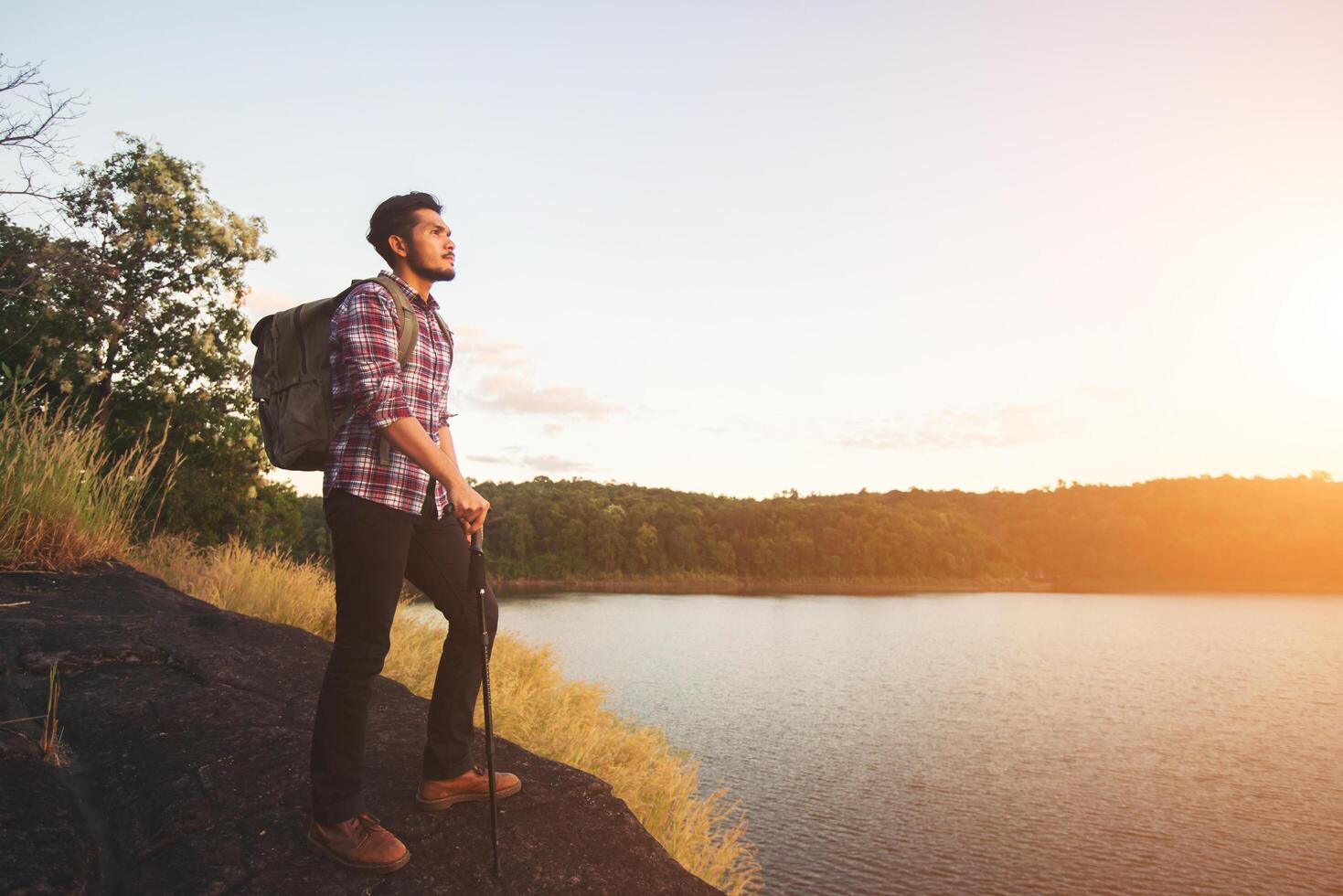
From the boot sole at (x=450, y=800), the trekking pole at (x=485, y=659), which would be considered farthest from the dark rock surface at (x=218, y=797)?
the trekking pole at (x=485, y=659)

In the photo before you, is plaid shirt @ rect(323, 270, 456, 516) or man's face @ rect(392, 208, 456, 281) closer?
plaid shirt @ rect(323, 270, 456, 516)

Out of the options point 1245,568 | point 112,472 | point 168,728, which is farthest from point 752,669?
point 1245,568

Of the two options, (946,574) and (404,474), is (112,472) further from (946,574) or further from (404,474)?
(946,574)

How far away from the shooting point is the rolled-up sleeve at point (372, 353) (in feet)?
7.70

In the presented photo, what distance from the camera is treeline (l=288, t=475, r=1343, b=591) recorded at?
8938 centimetres

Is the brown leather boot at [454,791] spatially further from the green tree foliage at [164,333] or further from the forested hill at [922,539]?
the forested hill at [922,539]

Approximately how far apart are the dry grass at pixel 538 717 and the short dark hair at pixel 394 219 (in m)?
3.17

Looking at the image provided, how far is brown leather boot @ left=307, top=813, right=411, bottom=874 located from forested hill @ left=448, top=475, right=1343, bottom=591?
81.5m

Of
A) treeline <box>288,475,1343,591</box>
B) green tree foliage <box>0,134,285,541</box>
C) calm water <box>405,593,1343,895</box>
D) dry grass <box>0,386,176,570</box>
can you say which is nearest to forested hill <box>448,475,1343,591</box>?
treeline <box>288,475,1343,591</box>

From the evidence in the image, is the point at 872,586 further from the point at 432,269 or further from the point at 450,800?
the point at 432,269

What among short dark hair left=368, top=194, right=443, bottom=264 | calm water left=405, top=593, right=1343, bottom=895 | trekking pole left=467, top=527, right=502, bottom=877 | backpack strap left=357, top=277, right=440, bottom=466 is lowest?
calm water left=405, top=593, right=1343, bottom=895

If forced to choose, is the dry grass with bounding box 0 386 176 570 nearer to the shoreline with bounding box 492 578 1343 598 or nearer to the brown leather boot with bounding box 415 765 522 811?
the brown leather boot with bounding box 415 765 522 811

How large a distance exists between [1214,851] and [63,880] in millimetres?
12954

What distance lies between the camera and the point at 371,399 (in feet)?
7.66
